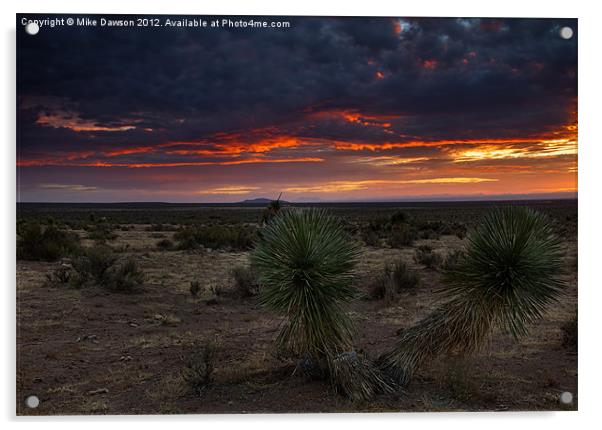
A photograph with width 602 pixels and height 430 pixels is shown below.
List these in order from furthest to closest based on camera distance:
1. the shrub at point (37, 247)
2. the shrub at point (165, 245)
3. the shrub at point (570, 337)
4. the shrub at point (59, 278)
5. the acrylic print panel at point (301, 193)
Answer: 1. the shrub at point (165, 245)
2. the shrub at point (37, 247)
3. the shrub at point (59, 278)
4. the shrub at point (570, 337)
5. the acrylic print panel at point (301, 193)

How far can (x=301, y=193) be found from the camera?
1022 centimetres

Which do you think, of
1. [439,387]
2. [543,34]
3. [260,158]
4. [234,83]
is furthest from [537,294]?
[260,158]

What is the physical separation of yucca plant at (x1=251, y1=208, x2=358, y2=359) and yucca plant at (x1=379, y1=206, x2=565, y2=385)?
39.9 inches

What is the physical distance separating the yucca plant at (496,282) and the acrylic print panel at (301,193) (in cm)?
2

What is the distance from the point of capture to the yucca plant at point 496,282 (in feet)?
17.1

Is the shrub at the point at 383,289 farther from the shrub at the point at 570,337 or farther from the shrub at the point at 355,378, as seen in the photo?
the shrub at the point at 355,378

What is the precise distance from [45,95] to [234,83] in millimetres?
2990

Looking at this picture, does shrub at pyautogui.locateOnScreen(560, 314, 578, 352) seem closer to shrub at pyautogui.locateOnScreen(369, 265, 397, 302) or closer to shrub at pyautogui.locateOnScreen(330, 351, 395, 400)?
shrub at pyautogui.locateOnScreen(330, 351, 395, 400)

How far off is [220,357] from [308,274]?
9.06ft

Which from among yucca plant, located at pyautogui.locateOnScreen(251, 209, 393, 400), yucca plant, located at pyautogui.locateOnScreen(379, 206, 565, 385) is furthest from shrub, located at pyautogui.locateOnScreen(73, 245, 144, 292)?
yucca plant, located at pyautogui.locateOnScreen(379, 206, 565, 385)

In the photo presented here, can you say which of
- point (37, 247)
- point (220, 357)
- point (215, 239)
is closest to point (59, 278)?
point (37, 247)

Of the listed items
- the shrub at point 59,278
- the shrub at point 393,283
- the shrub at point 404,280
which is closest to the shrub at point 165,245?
the shrub at point 59,278

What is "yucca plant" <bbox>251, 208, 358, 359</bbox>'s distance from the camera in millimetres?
5188

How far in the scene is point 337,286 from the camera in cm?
529
